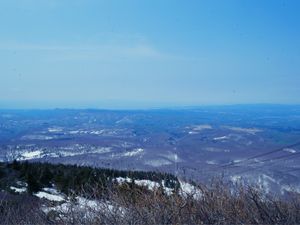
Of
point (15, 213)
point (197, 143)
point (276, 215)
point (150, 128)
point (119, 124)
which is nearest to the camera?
point (276, 215)

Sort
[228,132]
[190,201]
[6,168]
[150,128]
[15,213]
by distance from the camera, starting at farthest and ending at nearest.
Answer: [150,128] → [228,132] → [6,168] → [15,213] → [190,201]

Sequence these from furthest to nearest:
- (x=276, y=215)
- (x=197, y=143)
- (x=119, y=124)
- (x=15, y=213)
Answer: (x=119, y=124)
(x=197, y=143)
(x=15, y=213)
(x=276, y=215)

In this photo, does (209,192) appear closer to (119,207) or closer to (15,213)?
(119,207)

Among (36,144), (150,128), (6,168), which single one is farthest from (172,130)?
(6,168)

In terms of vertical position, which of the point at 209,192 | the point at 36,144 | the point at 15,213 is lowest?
the point at 36,144

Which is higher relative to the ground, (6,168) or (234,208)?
(234,208)

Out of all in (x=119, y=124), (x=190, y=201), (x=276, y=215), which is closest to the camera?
(x=276, y=215)

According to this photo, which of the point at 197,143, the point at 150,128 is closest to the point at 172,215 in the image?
the point at 197,143

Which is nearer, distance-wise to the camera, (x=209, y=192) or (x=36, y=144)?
(x=209, y=192)

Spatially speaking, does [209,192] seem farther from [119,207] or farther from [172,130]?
[172,130]
